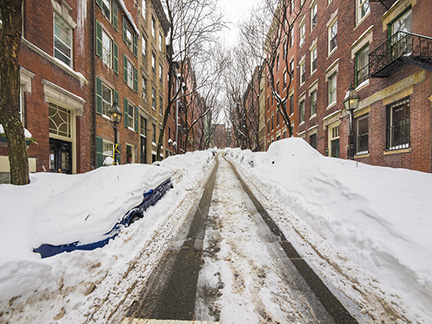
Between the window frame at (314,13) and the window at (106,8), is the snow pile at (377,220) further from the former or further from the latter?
the window frame at (314,13)

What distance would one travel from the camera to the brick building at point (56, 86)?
6242 mm

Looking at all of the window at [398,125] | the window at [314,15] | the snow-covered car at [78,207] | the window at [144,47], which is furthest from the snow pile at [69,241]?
the window at [314,15]

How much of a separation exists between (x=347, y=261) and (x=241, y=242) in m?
1.58

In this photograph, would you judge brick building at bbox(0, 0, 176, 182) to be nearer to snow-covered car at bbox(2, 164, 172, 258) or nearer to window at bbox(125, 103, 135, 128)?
window at bbox(125, 103, 135, 128)

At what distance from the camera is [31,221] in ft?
7.95

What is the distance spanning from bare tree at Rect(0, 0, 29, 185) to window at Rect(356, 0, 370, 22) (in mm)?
14189

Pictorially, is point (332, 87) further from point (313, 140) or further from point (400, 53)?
point (400, 53)

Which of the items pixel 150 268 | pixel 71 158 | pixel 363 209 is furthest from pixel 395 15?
pixel 71 158

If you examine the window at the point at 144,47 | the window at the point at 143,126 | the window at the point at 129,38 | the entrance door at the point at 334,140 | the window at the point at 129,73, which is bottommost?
the entrance door at the point at 334,140

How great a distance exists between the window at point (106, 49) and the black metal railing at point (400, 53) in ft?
46.6

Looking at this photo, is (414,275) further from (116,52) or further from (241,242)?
(116,52)

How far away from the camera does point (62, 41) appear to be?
26.6ft

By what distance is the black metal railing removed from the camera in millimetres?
6254

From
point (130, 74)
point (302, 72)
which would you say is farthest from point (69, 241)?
point (302, 72)
